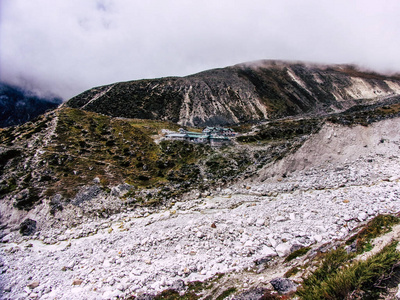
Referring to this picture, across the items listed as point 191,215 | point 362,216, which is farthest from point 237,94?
point 362,216

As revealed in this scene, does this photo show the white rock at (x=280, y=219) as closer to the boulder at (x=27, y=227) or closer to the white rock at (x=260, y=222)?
the white rock at (x=260, y=222)

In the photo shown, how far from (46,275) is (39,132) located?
38804 millimetres

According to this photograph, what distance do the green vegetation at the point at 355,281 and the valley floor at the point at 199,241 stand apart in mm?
2882

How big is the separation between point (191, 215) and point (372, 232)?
54.6 ft

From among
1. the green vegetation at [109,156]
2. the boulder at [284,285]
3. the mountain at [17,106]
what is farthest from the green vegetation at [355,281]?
the mountain at [17,106]

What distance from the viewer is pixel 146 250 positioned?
57.5 feet

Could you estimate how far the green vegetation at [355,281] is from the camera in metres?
7.51

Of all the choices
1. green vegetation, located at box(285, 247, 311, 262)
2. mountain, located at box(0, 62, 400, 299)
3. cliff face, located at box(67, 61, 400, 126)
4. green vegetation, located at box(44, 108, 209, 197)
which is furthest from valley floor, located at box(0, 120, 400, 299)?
cliff face, located at box(67, 61, 400, 126)

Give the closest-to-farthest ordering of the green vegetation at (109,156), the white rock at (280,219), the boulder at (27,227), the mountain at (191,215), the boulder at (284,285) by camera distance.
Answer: the boulder at (284,285) < the mountain at (191,215) < the white rock at (280,219) < the boulder at (27,227) < the green vegetation at (109,156)

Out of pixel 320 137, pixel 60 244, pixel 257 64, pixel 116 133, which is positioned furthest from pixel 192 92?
pixel 60 244

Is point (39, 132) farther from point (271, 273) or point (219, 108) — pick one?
point (219, 108)

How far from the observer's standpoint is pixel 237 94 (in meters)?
151

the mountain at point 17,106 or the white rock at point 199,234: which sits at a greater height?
the mountain at point 17,106

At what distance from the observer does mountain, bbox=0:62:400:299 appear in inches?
454
